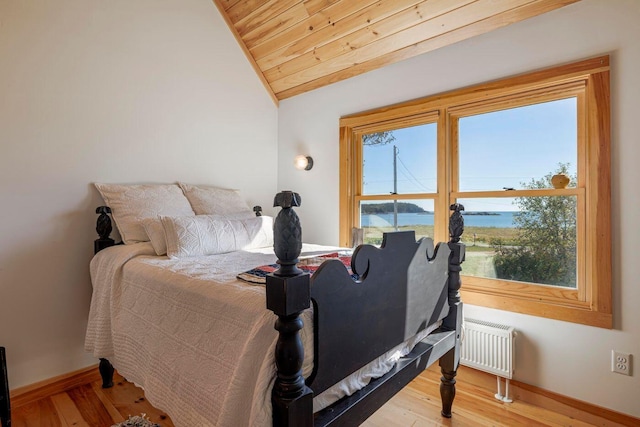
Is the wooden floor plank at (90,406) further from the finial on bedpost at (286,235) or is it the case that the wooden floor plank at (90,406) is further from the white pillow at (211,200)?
the finial on bedpost at (286,235)

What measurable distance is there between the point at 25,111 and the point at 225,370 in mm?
2133

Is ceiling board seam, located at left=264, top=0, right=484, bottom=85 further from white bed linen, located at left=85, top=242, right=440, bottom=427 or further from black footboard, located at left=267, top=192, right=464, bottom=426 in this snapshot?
white bed linen, located at left=85, top=242, right=440, bottom=427

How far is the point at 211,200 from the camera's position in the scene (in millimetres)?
2770

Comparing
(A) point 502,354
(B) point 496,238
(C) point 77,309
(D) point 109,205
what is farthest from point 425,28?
(C) point 77,309

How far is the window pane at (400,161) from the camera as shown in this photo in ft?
8.58

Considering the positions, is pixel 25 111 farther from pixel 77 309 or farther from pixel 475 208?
pixel 475 208

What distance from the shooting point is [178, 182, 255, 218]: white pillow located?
2.70 meters

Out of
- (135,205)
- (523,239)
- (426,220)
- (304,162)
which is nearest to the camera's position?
(523,239)

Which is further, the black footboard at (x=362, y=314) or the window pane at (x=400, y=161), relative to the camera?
the window pane at (x=400, y=161)

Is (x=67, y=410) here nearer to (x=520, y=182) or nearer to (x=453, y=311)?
(x=453, y=311)

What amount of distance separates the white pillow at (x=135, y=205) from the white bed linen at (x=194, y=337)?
0.24m

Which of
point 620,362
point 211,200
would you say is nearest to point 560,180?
point 620,362

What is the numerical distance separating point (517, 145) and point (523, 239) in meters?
0.63

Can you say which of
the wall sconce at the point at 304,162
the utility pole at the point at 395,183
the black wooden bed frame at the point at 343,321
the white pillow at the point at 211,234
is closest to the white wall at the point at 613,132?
the utility pole at the point at 395,183
